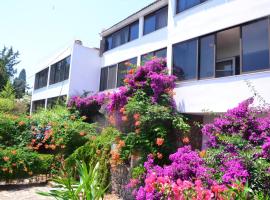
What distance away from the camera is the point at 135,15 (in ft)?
69.2

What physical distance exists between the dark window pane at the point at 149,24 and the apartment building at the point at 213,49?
1.05ft

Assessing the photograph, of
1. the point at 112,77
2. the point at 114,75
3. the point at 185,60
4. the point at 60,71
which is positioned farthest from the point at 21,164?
the point at 60,71

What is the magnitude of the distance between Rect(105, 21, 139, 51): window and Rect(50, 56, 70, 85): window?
3.93 m

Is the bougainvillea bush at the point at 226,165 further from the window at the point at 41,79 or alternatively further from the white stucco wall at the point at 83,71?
the window at the point at 41,79

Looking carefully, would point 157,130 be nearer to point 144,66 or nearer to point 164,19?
point 144,66

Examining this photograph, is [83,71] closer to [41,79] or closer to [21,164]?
[41,79]

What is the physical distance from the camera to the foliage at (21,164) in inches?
520

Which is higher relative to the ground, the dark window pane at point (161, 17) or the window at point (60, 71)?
the dark window pane at point (161, 17)

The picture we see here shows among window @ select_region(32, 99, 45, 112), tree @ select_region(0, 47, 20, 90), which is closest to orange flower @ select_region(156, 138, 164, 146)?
window @ select_region(32, 99, 45, 112)

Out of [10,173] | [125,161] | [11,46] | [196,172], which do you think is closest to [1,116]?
[10,173]

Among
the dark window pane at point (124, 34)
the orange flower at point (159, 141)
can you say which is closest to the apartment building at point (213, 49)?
the orange flower at point (159, 141)

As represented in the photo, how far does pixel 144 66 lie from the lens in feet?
50.9

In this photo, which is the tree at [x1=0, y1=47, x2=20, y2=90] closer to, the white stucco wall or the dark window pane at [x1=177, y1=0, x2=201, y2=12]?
the white stucco wall

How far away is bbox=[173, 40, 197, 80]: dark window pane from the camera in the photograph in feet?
46.7
